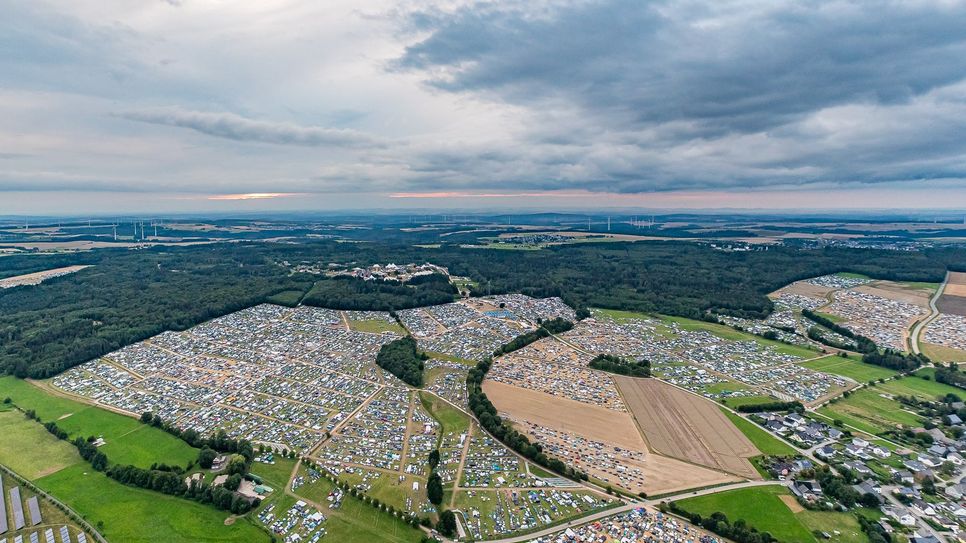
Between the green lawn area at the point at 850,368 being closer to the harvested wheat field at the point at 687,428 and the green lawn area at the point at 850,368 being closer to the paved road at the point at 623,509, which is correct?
the harvested wheat field at the point at 687,428

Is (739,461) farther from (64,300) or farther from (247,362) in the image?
(64,300)

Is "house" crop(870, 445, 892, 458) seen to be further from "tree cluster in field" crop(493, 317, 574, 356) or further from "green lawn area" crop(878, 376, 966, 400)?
"tree cluster in field" crop(493, 317, 574, 356)

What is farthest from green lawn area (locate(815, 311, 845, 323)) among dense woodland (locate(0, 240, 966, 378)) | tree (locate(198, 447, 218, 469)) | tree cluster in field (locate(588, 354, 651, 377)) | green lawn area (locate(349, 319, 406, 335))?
tree (locate(198, 447, 218, 469))

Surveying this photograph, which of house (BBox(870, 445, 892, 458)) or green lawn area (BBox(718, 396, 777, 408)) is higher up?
green lawn area (BBox(718, 396, 777, 408))

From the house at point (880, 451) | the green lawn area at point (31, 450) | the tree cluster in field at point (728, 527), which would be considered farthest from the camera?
the house at point (880, 451)

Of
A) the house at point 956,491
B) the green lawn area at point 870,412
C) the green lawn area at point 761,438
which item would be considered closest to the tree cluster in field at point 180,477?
the green lawn area at point 761,438

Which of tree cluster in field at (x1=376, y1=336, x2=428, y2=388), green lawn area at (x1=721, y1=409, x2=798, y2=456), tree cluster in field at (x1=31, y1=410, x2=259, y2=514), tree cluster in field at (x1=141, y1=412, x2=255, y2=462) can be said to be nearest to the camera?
tree cluster in field at (x1=31, y1=410, x2=259, y2=514)

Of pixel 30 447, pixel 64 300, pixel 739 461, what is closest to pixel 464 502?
pixel 739 461
